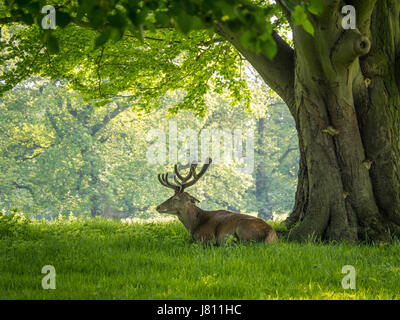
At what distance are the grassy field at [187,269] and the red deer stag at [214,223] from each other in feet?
0.96

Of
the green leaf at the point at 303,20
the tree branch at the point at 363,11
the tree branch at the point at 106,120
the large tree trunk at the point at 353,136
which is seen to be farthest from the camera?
the tree branch at the point at 106,120

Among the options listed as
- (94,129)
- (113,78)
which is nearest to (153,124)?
(94,129)

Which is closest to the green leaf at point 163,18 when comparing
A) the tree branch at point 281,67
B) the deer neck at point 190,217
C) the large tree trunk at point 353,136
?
the large tree trunk at point 353,136

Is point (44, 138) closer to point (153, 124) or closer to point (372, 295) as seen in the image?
point (153, 124)

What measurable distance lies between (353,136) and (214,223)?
8.89 ft

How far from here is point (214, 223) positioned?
23.9ft

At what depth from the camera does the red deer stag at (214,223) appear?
21.9 ft

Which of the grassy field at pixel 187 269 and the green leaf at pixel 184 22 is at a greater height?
the green leaf at pixel 184 22

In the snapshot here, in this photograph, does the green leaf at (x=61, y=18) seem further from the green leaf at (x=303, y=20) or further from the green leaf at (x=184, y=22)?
the green leaf at (x=303, y=20)

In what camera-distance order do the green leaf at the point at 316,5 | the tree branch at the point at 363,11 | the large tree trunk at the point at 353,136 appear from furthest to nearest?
the large tree trunk at the point at 353,136 → the tree branch at the point at 363,11 → the green leaf at the point at 316,5

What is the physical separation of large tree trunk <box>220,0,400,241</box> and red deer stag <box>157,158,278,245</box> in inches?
34.9

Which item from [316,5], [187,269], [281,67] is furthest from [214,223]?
[316,5]

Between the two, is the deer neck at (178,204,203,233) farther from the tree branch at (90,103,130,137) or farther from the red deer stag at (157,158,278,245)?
the tree branch at (90,103,130,137)

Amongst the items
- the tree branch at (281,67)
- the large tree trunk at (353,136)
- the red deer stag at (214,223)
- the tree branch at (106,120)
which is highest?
the tree branch at (106,120)
